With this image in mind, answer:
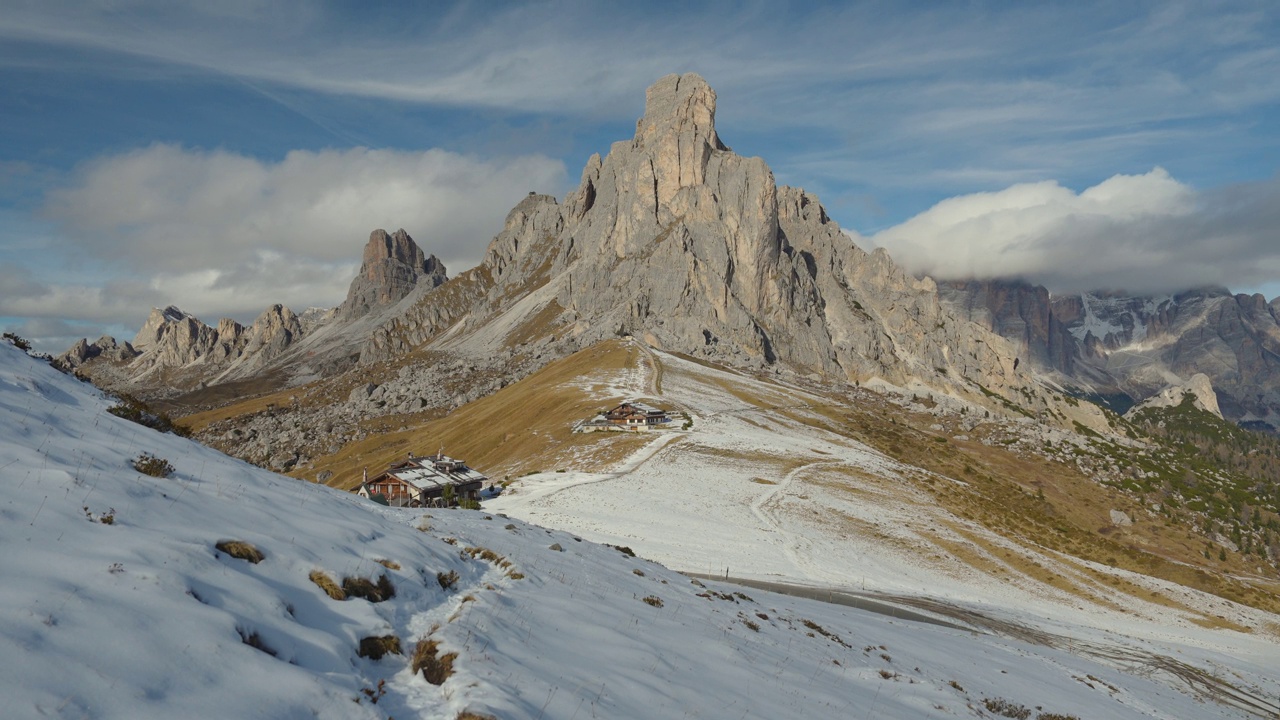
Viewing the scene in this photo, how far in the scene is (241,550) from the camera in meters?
10.6

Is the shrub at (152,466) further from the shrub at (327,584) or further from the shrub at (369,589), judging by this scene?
the shrub at (369,589)

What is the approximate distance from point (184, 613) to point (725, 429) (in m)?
81.2

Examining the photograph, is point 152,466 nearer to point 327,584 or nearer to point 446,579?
point 327,584

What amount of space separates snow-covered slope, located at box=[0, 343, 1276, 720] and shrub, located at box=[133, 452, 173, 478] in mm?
288

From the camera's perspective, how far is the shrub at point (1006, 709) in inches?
698

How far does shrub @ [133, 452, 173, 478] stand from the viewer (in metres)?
12.5

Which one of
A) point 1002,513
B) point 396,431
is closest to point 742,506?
point 1002,513

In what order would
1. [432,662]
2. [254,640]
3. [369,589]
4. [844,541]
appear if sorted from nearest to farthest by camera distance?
[254,640] < [432,662] < [369,589] < [844,541]

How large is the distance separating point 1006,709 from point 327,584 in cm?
1832

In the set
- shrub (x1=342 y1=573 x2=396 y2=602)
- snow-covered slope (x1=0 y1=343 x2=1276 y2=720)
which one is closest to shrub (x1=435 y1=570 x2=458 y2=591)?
snow-covered slope (x1=0 y1=343 x2=1276 y2=720)

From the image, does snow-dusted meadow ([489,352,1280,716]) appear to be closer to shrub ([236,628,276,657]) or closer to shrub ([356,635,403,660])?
shrub ([356,635,403,660])

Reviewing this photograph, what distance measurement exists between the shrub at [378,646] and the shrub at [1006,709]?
1637 cm

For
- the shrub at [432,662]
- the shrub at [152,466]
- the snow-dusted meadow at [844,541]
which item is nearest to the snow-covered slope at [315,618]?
the shrub at [432,662]

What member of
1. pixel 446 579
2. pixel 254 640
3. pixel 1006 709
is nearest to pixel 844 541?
pixel 1006 709
